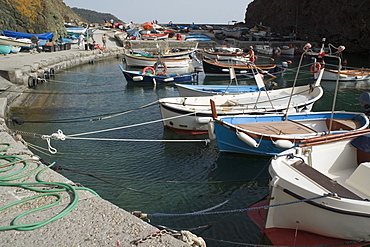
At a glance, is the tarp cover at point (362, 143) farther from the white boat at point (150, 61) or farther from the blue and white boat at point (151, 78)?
the white boat at point (150, 61)

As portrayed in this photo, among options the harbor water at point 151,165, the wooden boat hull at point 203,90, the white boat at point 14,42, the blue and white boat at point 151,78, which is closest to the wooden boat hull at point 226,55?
the blue and white boat at point 151,78

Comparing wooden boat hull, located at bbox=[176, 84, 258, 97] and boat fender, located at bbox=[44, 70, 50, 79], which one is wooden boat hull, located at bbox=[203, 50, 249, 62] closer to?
wooden boat hull, located at bbox=[176, 84, 258, 97]

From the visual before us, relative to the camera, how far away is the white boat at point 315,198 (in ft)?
18.9

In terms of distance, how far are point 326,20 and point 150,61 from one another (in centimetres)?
3131

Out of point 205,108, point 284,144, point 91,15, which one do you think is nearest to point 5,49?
point 205,108

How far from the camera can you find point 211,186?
31.0ft

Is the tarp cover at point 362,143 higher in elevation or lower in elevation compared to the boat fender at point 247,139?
higher

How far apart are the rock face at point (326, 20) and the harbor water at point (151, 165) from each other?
27.8 m

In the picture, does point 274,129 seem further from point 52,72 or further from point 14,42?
point 14,42

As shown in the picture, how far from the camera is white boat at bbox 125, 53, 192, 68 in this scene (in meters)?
30.4

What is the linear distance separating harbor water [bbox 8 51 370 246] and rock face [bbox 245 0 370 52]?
27817mm

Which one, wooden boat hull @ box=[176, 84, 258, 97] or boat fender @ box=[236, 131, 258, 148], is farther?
wooden boat hull @ box=[176, 84, 258, 97]

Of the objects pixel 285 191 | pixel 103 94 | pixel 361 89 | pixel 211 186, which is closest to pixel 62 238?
pixel 285 191

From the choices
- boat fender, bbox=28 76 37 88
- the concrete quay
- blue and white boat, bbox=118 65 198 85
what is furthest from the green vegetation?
the concrete quay
